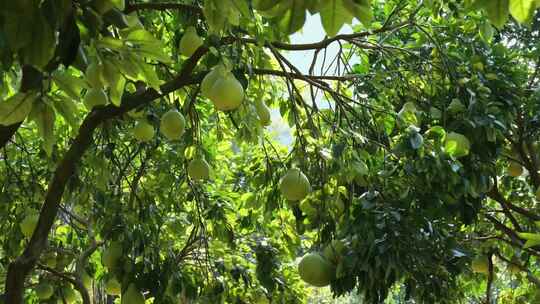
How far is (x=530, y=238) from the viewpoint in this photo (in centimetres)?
174

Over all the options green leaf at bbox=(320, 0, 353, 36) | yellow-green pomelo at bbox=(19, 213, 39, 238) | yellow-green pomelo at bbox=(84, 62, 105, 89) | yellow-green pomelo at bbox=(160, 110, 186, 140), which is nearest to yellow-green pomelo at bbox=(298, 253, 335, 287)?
yellow-green pomelo at bbox=(160, 110, 186, 140)

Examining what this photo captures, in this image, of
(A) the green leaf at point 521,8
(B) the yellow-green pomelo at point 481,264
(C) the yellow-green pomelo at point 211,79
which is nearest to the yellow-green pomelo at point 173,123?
(C) the yellow-green pomelo at point 211,79

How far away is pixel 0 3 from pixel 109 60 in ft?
1.35

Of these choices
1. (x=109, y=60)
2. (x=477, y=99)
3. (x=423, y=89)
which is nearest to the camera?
(x=109, y=60)

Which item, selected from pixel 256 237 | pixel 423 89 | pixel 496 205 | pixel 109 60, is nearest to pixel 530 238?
pixel 109 60

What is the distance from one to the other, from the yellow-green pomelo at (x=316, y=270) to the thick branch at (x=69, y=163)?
3.21 feet

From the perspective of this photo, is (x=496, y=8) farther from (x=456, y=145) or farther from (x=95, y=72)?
(x=456, y=145)

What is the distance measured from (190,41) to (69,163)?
2.63 ft

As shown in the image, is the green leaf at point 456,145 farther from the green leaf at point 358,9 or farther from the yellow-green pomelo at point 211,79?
the green leaf at point 358,9

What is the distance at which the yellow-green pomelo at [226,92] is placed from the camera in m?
2.71

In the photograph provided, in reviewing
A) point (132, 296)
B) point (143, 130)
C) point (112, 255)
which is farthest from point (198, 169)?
point (132, 296)

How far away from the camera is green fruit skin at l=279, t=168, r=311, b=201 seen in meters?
2.98

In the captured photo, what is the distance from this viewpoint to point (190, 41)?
3137 millimetres

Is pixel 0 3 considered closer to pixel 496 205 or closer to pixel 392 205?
pixel 392 205
